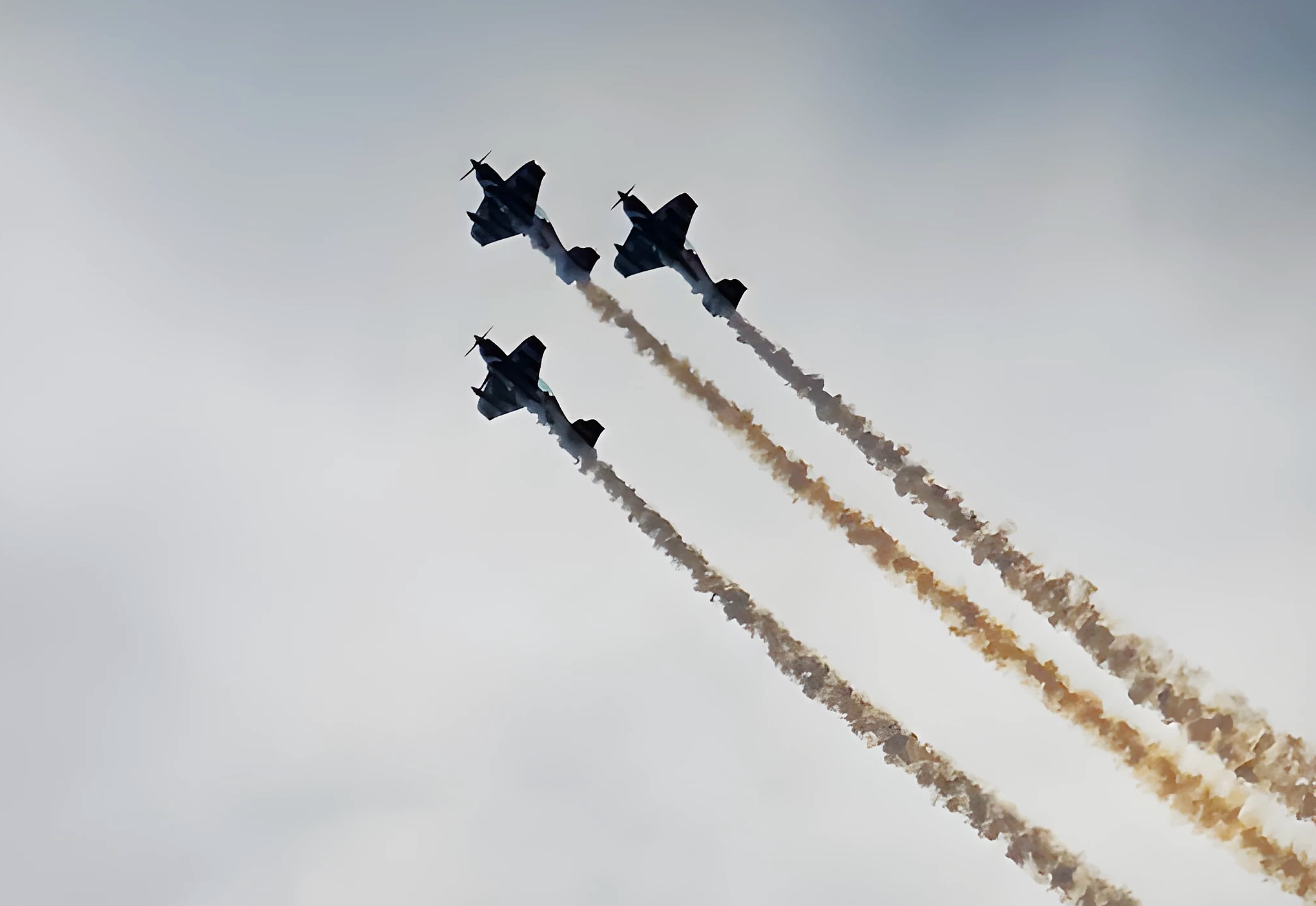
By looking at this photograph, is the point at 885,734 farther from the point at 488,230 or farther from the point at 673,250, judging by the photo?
the point at 488,230

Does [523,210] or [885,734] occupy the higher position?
[523,210]

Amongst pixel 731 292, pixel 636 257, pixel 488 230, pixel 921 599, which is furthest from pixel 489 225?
pixel 921 599

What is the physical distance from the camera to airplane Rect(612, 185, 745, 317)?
257 ft

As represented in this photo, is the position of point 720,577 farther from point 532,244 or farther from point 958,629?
point 532,244

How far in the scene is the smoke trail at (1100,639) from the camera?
60.1m

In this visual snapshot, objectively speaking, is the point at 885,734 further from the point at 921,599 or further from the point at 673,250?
the point at 673,250

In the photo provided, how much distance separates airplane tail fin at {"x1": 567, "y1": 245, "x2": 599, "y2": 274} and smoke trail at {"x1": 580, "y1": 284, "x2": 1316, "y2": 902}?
1.35 metres

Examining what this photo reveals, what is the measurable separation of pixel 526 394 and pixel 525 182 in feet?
47.3

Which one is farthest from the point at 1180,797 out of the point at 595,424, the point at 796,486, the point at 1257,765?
the point at 595,424

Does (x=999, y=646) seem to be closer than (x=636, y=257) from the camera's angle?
Yes

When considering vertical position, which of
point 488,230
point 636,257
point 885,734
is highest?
point 636,257

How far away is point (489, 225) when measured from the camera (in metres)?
81.9

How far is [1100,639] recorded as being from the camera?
6488 cm

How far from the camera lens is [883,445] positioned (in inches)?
2832
